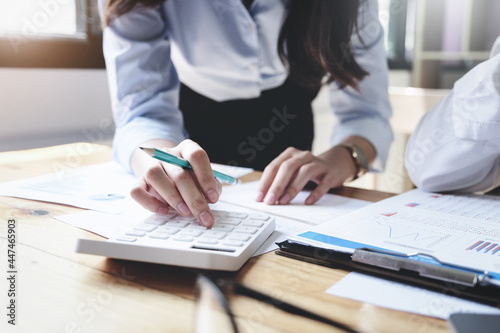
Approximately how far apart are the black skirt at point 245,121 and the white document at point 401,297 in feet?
2.36

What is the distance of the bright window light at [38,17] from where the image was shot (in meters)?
1.25

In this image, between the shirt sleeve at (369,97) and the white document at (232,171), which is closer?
the white document at (232,171)

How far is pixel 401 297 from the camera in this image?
364 mm

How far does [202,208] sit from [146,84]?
0.45 meters

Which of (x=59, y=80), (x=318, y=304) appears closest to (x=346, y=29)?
(x=318, y=304)

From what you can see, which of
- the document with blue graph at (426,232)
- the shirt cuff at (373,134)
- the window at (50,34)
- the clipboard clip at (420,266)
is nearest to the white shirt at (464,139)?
the document with blue graph at (426,232)

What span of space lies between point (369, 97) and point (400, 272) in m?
0.67

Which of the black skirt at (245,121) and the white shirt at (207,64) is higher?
the white shirt at (207,64)

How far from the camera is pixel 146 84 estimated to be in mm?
887

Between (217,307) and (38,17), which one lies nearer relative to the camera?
(217,307)

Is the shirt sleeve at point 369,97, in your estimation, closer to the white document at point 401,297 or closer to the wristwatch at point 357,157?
the wristwatch at point 357,157

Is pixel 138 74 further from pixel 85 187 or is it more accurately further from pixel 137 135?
pixel 85 187

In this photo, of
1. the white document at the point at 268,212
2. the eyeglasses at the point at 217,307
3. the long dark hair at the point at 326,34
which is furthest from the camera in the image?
the long dark hair at the point at 326,34

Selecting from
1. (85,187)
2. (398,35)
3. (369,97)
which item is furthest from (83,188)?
(398,35)
